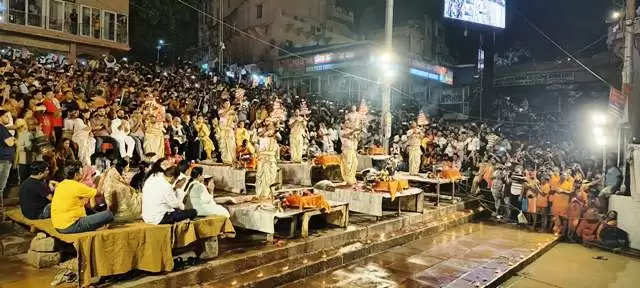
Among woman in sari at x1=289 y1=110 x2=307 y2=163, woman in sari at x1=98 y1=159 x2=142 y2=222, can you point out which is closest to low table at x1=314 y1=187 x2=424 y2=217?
woman in sari at x1=289 y1=110 x2=307 y2=163

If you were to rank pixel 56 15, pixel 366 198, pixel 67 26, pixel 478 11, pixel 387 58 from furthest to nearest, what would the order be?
pixel 478 11, pixel 67 26, pixel 56 15, pixel 387 58, pixel 366 198

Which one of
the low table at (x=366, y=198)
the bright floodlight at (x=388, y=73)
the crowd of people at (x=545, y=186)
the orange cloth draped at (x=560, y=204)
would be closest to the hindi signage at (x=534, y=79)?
the crowd of people at (x=545, y=186)

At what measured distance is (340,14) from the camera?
1657 inches

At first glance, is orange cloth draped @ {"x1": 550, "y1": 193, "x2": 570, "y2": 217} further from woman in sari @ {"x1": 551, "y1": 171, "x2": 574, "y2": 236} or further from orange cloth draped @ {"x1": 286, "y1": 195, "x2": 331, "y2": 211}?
orange cloth draped @ {"x1": 286, "y1": 195, "x2": 331, "y2": 211}

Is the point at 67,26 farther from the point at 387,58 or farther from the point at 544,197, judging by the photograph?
the point at 544,197

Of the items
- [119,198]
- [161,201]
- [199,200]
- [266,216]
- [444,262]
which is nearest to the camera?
[161,201]

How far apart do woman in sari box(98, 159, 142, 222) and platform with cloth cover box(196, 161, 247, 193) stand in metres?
4.28

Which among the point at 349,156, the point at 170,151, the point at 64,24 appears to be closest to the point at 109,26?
the point at 64,24

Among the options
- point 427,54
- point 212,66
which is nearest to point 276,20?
point 212,66

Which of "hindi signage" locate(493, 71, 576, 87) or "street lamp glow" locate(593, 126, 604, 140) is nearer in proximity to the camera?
"street lamp glow" locate(593, 126, 604, 140)

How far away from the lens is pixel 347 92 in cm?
3059

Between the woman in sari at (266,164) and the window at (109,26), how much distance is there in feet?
63.1

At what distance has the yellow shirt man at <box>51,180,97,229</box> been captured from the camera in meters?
6.12

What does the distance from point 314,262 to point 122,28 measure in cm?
2298
